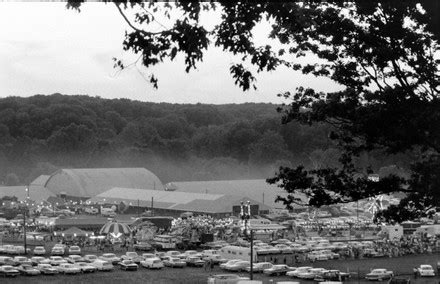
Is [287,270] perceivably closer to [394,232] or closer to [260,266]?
[260,266]

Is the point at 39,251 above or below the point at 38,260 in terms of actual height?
above

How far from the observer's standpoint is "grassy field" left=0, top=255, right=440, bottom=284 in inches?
494

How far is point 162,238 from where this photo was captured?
1752 centimetres

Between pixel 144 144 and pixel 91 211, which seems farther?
pixel 144 144

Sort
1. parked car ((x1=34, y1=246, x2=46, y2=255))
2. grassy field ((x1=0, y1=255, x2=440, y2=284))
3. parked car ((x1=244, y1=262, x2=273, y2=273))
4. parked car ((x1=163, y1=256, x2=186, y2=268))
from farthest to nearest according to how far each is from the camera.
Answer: parked car ((x1=34, y1=246, x2=46, y2=255)) → parked car ((x1=163, y1=256, x2=186, y2=268)) → parked car ((x1=244, y1=262, x2=273, y2=273)) → grassy field ((x1=0, y1=255, x2=440, y2=284))

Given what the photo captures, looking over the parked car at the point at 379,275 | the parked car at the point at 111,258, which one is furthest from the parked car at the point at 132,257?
the parked car at the point at 379,275

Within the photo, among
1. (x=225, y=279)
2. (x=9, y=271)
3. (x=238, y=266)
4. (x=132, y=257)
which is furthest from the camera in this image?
(x=132, y=257)

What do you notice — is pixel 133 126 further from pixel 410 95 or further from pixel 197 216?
pixel 410 95

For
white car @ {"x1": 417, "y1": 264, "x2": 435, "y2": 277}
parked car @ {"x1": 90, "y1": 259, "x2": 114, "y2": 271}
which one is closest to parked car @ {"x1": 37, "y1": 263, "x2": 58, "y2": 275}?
parked car @ {"x1": 90, "y1": 259, "x2": 114, "y2": 271}

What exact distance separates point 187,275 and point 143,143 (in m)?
32.4

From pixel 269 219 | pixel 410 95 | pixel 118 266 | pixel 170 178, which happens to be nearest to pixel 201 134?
pixel 170 178

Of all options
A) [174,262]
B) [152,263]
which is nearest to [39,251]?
[152,263]

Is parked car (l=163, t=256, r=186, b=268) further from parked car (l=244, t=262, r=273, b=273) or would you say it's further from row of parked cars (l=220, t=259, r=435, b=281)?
parked car (l=244, t=262, r=273, b=273)

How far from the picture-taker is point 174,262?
14578 mm
